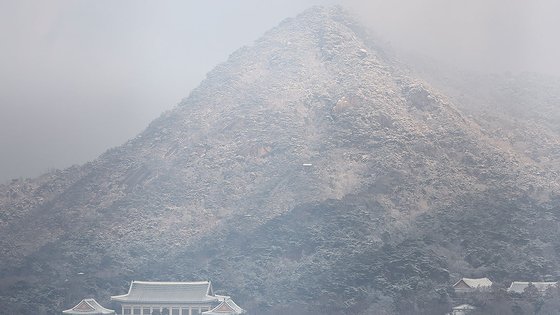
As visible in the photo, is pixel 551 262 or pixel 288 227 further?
pixel 288 227

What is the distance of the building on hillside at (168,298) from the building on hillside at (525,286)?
1277 cm

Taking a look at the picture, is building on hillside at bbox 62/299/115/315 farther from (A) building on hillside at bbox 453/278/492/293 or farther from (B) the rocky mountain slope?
(A) building on hillside at bbox 453/278/492/293

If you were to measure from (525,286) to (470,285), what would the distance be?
7.54ft

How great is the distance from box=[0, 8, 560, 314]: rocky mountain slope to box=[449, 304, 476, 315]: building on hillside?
67 centimetres

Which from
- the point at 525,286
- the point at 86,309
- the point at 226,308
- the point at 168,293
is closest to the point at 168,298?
the point at 168,293

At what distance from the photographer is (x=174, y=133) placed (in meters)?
58.9

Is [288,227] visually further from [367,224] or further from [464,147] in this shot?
[464,147]

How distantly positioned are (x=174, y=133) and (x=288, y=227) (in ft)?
48.5

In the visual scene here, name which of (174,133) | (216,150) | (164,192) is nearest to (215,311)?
(164,192)

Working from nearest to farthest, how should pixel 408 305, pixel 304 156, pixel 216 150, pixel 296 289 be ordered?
pixel 408 305
pixel 296 289
pixel 304 156
pixel 216 150

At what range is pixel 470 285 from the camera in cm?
4169

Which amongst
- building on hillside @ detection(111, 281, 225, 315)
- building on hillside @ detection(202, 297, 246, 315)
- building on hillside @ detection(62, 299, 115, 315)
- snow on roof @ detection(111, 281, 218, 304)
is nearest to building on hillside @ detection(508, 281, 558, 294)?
building on hillside @ detection(202, 297, 246, 315)

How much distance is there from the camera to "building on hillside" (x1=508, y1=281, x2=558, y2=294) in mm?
40906

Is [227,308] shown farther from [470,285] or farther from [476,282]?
[476,282]
